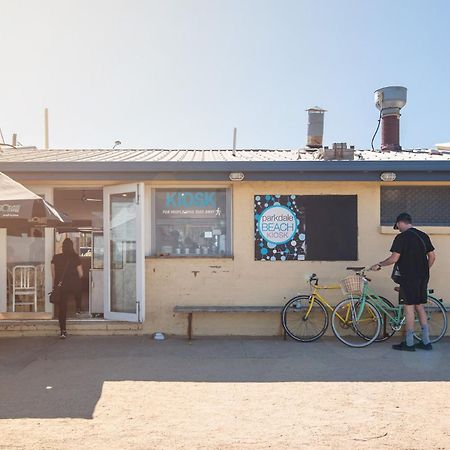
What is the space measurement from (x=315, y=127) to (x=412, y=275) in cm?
460

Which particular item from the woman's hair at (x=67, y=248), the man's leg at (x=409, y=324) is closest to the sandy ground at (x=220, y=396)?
the man's leg at (x=409, y=324)

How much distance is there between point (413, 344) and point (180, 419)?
3.96m

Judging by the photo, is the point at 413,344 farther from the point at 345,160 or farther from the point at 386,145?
the point at 386,145

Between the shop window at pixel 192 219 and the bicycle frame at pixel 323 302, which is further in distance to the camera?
the shop window at pixel 192 219

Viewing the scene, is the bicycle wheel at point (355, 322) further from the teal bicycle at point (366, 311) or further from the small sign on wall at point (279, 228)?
the small sign on wall at point (279, 228)

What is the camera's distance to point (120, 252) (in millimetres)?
8531

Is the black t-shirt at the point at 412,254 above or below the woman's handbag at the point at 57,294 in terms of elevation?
above

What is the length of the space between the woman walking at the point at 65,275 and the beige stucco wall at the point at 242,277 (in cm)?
115

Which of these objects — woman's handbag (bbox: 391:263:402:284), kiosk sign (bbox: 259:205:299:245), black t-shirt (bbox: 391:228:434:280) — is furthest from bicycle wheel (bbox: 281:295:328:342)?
black t-shirt (bbox: 391:228:434:280)

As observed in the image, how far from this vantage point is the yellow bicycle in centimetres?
788

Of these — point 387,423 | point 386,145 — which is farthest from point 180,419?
point 386,145

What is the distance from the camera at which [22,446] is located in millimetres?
4242

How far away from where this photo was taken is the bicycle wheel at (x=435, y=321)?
8.02 meters

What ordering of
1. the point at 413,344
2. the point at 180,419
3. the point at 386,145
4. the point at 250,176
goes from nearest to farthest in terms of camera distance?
the point at 180,419
the point at 413,344
the point at 250,176
the point at 386,145
